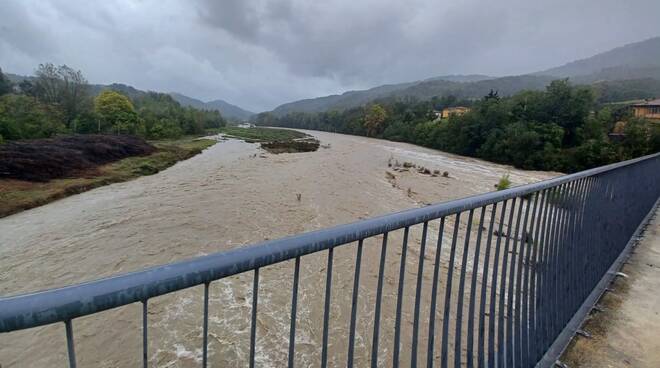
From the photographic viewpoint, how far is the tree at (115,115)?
42.2m

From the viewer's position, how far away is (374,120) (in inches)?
2936

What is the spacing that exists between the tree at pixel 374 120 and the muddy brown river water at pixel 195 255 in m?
56.7

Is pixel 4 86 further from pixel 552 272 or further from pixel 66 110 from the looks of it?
pixel 552 272

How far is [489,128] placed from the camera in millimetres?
41031

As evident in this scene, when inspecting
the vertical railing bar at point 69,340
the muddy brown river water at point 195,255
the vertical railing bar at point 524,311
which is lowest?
the muddy brown river water at point 195,255

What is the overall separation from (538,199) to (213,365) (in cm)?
551

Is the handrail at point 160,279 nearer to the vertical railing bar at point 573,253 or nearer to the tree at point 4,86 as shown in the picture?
the vertical railing bar at point 573,253

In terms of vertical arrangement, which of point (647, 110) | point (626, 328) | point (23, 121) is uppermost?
point (647, 110)

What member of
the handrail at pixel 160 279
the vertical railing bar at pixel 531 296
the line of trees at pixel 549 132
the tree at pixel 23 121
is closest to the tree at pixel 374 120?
the line of trees at pixel 549 132

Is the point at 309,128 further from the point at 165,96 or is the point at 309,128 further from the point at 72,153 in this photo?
the point at 72,153

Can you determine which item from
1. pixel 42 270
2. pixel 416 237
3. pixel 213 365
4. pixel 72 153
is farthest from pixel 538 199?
pixel 72 153

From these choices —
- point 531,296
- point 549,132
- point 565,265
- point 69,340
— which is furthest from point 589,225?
point 549,132

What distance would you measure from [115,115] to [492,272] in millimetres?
54401

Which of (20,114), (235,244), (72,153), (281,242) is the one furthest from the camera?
(20,114)
